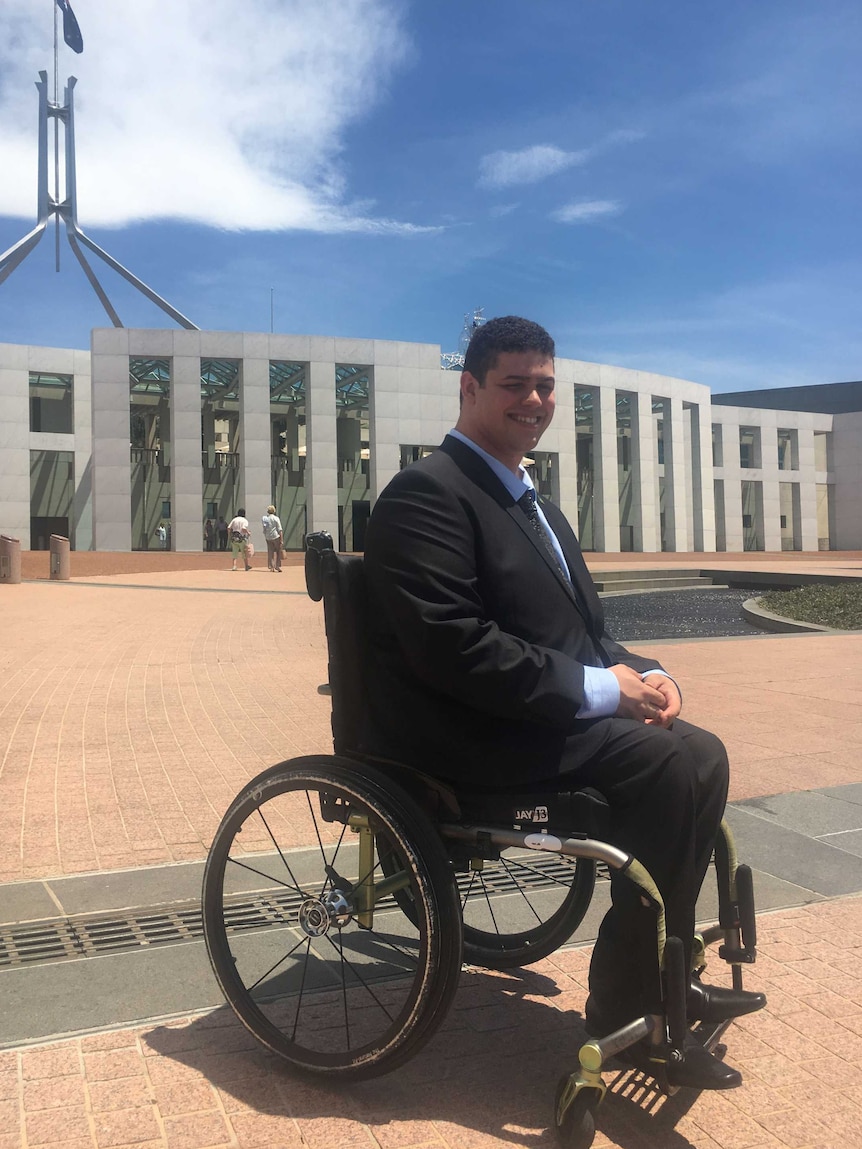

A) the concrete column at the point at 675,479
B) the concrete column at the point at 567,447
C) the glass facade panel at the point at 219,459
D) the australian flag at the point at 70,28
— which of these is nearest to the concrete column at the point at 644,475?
the concrete column at the point at 675,479

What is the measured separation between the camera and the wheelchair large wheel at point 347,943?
6.66 feet

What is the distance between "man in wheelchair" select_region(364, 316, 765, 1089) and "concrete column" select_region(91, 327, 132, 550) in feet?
129

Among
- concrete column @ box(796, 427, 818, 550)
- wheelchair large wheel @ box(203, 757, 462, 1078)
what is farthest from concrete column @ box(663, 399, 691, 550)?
wheelchair large wheel @ box(203, 757, 462, 1078)

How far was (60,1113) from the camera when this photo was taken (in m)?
2.04

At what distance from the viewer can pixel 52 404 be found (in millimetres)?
49250

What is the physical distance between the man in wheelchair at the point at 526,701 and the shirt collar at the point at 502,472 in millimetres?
46

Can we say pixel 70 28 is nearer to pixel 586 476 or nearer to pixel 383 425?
pixel 383 425

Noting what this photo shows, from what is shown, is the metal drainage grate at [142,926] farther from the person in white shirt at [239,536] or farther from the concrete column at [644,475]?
the concrete column at [644,475]

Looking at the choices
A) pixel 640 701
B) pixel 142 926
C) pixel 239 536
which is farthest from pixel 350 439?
pixel 640 701

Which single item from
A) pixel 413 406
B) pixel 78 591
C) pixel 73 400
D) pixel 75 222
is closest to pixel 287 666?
pixel 78 591

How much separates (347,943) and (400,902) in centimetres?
37

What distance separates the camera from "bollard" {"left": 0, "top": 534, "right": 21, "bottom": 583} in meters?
20.0

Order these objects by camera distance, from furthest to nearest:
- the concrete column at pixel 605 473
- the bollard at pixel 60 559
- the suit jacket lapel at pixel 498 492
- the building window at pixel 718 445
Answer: the building window at pixel 718 445
the concrete column at pixel 605 473
the bollard at pixel 60 559
the suit jacket lapel at pixel 498 492

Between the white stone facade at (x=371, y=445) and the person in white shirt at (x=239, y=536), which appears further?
the white stone facade at (x=371, y=445)
